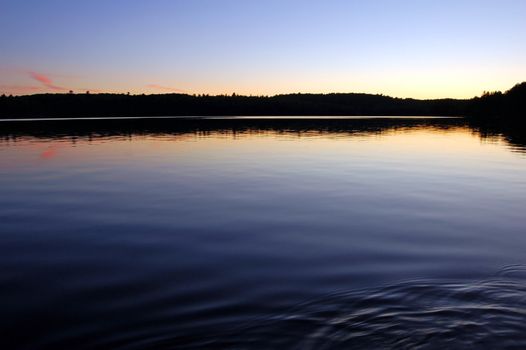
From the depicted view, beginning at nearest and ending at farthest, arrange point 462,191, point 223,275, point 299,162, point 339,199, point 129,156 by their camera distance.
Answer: point 223,275 < point 339,199 < point 462,191 < point 299,162 < point 129,156

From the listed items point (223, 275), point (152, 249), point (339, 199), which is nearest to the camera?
point (223, 275)

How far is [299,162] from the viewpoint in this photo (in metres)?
36.1

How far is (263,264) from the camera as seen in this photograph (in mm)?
11289

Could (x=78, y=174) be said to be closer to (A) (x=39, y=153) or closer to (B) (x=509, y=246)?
(A) (x=39, y=153)

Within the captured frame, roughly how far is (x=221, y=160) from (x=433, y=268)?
29.0m

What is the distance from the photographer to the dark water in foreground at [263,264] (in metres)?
7.31

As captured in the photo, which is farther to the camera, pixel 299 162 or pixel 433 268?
pixel 299 162

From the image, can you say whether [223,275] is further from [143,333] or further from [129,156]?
[129,156]

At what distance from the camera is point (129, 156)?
40594 millimetres

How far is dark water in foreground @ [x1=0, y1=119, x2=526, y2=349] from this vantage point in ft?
24.0

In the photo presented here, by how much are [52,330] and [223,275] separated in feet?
13.1

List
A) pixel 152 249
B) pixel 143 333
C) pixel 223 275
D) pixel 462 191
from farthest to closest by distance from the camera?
1. pixel 462 191
2. pixel 152 249
3. pixel 223 275
4. pixel 143 333

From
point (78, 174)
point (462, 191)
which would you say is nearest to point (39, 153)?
point (78, 174)

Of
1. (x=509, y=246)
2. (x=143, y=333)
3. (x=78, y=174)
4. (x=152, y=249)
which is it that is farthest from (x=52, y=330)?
(x=78, y=174)
